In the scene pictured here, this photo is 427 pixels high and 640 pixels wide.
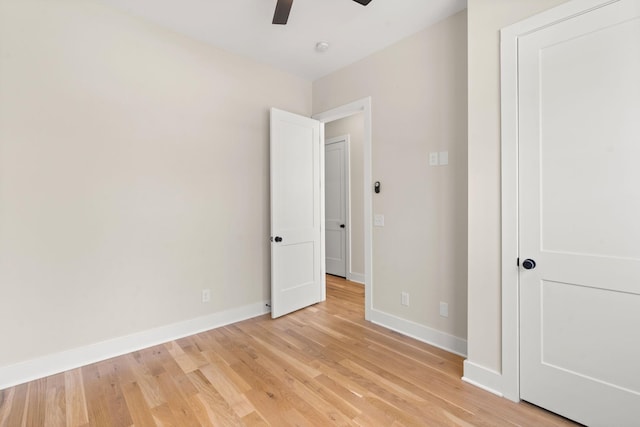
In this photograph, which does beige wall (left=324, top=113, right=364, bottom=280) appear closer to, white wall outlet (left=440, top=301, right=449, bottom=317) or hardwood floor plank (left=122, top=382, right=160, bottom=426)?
white wall outlet (left=440, top=301, right=449, bottom=317)

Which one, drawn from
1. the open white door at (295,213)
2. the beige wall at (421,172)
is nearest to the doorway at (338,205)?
the open white door at (295,213)

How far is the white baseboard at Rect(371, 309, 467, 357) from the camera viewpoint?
2472 millimetres

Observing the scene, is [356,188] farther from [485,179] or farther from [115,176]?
[115,176]

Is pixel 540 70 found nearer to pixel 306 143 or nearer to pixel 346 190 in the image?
pixel 306 143

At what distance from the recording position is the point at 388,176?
118 inches

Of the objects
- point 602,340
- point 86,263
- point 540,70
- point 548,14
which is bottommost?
point 602,340

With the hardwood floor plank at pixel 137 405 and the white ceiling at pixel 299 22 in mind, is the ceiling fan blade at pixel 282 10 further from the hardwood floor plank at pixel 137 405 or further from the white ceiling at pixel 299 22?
the hardwood floor plank at pixel 137 405

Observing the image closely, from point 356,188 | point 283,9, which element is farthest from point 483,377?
point 356,188

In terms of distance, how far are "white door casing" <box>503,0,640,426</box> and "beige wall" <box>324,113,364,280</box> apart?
2.94 meters

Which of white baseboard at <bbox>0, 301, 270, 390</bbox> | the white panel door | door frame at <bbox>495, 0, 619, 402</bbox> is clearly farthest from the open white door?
the white panel door

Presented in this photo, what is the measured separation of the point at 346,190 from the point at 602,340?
3636mm

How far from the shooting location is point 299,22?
100 inches

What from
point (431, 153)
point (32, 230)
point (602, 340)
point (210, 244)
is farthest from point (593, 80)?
point (32, 230)

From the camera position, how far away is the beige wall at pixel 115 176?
2062 millimetres
